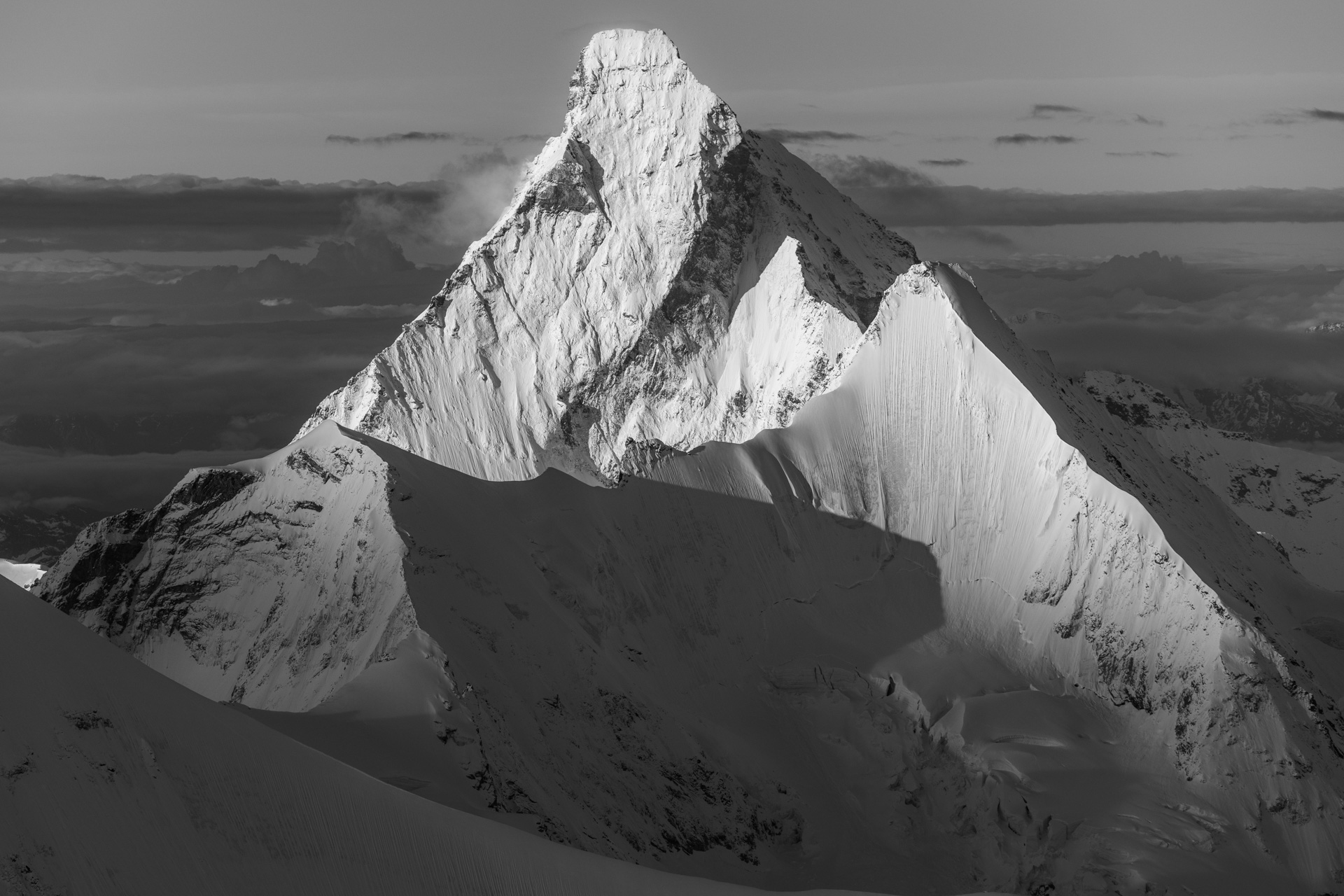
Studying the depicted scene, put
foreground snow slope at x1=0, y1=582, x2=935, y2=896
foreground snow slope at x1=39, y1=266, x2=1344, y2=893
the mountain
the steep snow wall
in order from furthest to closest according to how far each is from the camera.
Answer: the steep snow wall
foreground snow slope at x1=39, y1=266, x2=1344, y2=893
the mountain
foreground snow slope at x1=0, y1=582, x2=935, y2=896

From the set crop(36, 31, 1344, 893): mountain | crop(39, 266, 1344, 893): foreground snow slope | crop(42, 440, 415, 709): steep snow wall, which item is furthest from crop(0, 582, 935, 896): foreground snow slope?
crop(42, 440, 415, 709): steep snow wall

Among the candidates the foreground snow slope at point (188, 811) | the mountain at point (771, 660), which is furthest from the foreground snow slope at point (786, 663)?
the foreground snow slope at point (188, 811)

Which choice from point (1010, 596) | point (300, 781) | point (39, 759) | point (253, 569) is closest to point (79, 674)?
point (39, 759)

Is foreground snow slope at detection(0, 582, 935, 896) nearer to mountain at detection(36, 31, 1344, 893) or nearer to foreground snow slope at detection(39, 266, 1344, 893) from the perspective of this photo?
mountain at detection(36, 31, 1344, 893)

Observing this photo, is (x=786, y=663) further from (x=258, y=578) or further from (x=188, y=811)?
(x=188, y=811)

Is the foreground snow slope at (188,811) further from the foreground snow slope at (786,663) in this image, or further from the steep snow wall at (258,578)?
the steep snow wall at (258,578)

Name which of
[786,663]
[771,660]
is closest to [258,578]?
[771,660]
